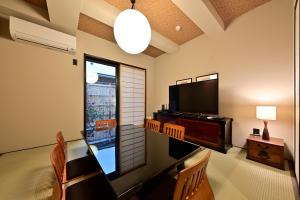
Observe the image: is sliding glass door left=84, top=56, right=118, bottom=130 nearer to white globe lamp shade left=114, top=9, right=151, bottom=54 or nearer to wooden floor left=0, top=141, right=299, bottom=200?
wooden floor left=0, top=141, right=299, bottom=200

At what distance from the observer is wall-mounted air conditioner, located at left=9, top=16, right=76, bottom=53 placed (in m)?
2.25

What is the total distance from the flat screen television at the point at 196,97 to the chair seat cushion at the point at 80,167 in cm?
250

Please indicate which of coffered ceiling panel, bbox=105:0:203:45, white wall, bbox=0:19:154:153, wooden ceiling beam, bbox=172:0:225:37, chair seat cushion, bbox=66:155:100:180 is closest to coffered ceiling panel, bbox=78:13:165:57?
white wall, bbox=0:19:154:153

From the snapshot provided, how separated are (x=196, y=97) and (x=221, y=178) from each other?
181 cm

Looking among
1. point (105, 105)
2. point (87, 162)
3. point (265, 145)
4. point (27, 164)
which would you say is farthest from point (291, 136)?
point (27, 164)

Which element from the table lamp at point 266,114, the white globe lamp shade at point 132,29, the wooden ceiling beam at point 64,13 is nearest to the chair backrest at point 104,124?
the white globe lamp shade at point 132,29

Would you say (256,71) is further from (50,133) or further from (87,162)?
(50,133)

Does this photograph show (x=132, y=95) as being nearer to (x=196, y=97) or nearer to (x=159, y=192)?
(x=196, y=97)

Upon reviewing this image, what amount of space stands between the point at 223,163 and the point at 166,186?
1.59 m

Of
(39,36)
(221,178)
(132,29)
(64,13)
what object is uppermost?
(64,13)

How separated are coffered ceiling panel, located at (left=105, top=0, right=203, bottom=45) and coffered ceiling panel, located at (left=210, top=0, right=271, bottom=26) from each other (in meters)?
0.60

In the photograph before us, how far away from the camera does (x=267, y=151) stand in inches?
79.0

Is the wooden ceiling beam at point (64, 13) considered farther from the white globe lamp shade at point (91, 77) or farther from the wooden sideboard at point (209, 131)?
the wooden sideboard at point (209, 131)

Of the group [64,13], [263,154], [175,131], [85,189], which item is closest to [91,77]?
[64,13]
